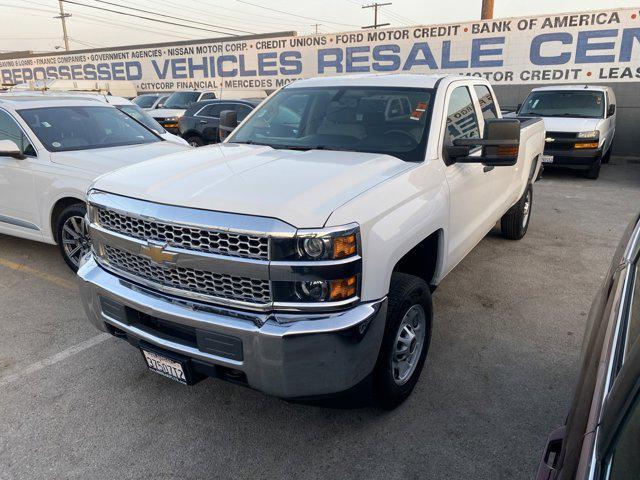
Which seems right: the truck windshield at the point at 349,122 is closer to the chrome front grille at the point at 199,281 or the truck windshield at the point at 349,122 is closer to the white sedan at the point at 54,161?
the chrome front grille at the point at 199,281

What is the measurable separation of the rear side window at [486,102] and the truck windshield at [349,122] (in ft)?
3.57

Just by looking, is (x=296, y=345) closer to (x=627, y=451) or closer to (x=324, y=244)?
(x=324, y=244)

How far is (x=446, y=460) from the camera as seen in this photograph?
102 inches

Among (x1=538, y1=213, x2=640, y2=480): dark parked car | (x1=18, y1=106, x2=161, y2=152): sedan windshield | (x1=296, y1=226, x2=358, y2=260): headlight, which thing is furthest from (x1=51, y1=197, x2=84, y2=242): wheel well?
(x1=538, y1=213, x2=640, y2=480): dark parked car

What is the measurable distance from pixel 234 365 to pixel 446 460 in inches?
48.4

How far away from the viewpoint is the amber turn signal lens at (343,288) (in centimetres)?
227

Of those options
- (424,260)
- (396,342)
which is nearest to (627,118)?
(424,260)

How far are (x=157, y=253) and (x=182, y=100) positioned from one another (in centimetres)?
1625

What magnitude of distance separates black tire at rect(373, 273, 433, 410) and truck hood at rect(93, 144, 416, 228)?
1.96 ft

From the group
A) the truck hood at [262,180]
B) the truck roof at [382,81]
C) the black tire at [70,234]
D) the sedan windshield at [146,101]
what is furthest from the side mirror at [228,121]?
the sedan windshield at [146,101]

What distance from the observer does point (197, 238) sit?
2400mm

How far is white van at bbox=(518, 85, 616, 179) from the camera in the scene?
10195 millimetres

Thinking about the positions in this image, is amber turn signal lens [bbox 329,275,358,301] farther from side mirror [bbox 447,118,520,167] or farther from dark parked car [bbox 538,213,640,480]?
side mirror [bbox 447,118,520,167]

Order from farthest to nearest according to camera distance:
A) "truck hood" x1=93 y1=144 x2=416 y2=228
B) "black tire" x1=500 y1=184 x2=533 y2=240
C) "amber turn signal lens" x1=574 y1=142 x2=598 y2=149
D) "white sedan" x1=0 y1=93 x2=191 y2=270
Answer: "amber turn signal lens" x1=574 y1=142 x2=598 y2=149 < "black tire" x1=500 y1=184 x2=533 y2=240 < "white sedan" x1=0 y1=93 x2=191 y2=270 < "truck hood" x1=93 y1=144 x2=416 y2=228
